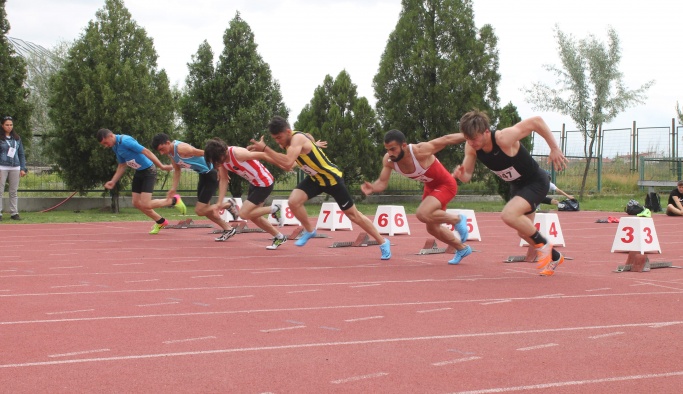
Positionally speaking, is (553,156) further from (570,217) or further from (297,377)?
(570,217)

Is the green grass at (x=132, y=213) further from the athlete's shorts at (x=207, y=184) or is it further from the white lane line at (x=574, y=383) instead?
the white lane line at (x=574, y=383)

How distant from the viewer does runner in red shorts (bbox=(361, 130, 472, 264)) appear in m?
9.46

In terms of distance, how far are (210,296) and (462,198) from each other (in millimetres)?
21150

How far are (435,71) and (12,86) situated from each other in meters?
12.5

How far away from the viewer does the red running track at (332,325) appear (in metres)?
4.43

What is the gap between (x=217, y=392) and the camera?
4145 mm

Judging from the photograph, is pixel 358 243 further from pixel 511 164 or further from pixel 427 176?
pixel 511 164

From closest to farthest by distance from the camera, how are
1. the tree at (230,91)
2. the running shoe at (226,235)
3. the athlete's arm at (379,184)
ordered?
the athlete's arm at (379,184) < the running shoe at (226,235) < the tree at (230,91)

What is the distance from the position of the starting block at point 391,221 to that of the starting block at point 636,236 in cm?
442

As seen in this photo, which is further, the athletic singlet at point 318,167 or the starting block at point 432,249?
the starting block at point 432,249

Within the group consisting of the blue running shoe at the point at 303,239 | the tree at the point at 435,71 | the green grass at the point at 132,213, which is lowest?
the blue running shoe at the point at 303,239

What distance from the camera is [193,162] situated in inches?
528

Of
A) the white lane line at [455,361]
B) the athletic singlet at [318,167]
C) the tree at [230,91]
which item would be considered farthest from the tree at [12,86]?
the white lane line at [455,361]

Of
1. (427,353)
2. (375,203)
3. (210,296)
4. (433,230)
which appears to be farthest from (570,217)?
(427,353)
